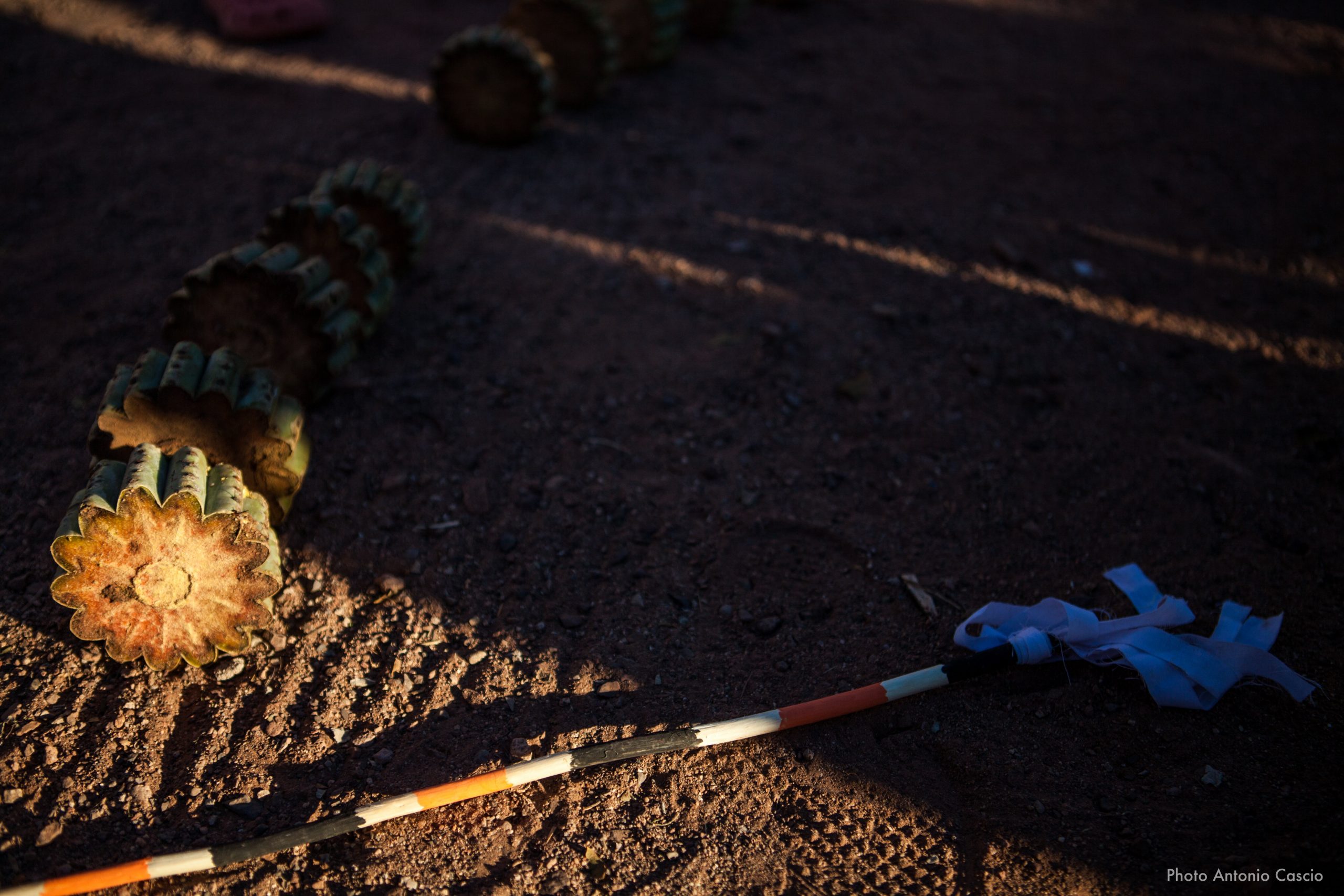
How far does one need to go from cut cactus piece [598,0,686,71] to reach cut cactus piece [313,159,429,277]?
9.08ft

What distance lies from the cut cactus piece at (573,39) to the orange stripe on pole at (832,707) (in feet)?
15.3

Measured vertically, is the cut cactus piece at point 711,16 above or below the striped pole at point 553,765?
above

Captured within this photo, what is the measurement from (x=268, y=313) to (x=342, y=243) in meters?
0.54

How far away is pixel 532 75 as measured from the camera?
5.21 meters

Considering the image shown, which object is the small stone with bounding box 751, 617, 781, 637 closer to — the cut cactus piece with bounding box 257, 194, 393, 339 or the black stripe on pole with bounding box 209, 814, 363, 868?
the black stripe on pole with bounding box 209, 814, 363, 868

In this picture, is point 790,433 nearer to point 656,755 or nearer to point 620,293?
point 620,293

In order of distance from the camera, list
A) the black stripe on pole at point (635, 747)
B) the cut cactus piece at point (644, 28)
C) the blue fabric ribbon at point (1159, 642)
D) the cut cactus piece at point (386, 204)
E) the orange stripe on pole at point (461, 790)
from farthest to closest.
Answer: the cut cactus piece at point (644, 28), the cut cactus piece at point (386, 204), the blue fabric ribbon at point (1159, 642), the black stripe on pole at point (635, 747), the orange stripe on pole at point (461, 790)

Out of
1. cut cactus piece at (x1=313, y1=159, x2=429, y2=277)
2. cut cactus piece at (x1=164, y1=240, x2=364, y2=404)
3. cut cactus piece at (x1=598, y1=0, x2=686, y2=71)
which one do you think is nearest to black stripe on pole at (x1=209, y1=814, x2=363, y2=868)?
cut cactus piece at (x1=164, y1=240, x2=364, y2=404)

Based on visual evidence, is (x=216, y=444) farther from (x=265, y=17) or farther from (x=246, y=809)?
(x=265, y=17)

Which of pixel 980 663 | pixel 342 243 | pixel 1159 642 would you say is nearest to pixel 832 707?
pixel 980 663

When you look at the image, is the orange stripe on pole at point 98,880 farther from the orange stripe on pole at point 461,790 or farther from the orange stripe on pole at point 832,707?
the orange stripe on pole at point 832,707

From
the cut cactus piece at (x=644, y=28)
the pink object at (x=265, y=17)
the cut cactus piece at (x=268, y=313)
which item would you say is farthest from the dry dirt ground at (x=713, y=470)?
the cut cactus piece at (x=644, y=28)

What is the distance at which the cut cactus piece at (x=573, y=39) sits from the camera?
18.5 feet

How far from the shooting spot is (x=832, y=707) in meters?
2.59
